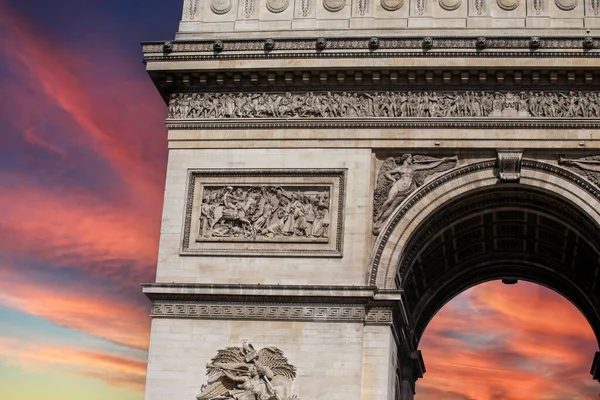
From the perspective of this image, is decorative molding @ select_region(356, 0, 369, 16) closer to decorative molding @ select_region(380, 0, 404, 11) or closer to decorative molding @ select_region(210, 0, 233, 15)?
decorative molding @ select_region(380, 0, 404, 11)

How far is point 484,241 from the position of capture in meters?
31.0

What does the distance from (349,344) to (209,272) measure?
3.60 meters

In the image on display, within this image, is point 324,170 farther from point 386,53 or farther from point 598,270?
point 598,270

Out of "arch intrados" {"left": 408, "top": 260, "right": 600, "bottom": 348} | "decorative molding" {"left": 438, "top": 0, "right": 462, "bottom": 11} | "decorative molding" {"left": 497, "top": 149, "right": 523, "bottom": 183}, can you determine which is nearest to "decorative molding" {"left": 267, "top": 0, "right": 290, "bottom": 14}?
"decorative molding" {"left": 438, "top": 0, "right": 462, "bottom": 11}

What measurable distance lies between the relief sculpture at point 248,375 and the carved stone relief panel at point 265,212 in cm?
233

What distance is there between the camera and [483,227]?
29.9 m

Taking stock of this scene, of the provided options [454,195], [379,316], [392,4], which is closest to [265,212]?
[379,316]

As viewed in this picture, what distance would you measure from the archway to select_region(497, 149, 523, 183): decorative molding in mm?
187

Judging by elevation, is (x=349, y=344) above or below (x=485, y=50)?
below

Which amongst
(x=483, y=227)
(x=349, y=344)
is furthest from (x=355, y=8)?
(x=349, y=344)

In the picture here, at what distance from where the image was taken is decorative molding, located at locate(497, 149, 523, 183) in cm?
2666

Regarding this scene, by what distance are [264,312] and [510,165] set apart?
645 centimetres

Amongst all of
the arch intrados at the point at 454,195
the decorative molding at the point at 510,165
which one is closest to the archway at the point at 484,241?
the arch intrados at the point at 454,195

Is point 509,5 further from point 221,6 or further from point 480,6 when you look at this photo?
point 221,6
